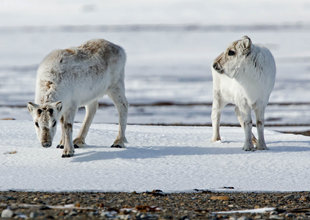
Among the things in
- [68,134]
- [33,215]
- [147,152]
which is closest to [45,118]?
[68,134]

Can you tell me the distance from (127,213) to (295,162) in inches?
138

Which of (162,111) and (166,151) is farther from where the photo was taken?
(162,111)

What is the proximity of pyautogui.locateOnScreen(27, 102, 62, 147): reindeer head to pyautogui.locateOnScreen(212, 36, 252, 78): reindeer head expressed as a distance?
260cm

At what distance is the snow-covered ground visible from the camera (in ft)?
25.7

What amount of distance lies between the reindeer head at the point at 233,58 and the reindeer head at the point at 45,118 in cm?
260

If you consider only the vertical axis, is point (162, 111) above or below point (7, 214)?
below

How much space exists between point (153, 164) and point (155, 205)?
1.99 meters

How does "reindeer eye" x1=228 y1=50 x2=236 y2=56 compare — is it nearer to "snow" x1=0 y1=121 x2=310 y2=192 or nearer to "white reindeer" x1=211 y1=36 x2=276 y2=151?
"white reindeer" x1=211 y1=36 x2=276 y2=151

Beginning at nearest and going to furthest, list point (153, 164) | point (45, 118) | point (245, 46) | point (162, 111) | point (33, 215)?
point (33, 215)
point (45, 118)
point (153, 164)
point (245, 46)
point (162, 111)

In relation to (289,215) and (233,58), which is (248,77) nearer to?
(233,58)

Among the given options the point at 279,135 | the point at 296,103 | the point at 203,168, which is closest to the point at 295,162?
the point at 203,168

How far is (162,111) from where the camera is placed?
17516mm

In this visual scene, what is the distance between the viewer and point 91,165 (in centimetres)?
827

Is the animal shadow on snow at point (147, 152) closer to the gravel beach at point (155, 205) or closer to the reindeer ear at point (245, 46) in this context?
the reindeer ear at point (245, 46)
